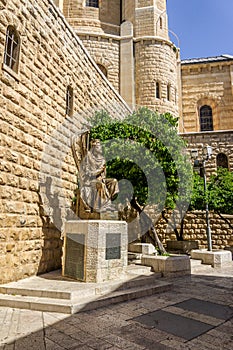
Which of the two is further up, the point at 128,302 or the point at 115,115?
the point at 115,115

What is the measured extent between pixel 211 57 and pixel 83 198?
79.1 ft

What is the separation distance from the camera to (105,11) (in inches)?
864

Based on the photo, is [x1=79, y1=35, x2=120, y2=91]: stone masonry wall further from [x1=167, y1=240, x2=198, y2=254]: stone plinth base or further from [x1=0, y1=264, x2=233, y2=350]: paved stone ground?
[x1=0, y1=264, x2=233, y2=350]: paved stone ground

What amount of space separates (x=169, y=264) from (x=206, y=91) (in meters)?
20.0

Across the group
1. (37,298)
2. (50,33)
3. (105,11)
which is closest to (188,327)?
(37,298)

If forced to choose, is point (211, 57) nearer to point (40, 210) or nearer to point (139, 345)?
point (40, 210)

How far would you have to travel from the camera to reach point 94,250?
5.48 m

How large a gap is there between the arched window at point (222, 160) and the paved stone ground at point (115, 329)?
13.1 meters

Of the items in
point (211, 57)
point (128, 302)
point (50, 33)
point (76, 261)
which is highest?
point (211, 57)

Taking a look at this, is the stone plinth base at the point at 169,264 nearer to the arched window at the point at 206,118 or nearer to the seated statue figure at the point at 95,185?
the seated statue figure at the point at 95,185

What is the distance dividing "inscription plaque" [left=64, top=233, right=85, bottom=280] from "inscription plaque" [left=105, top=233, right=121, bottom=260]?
0.54 meters

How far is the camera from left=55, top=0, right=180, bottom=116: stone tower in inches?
747

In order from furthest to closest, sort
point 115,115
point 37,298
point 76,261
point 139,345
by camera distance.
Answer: point 115,115
point 76,261
point 37,298
point 139,345

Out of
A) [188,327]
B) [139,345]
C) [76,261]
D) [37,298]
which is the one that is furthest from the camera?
[76,261]
